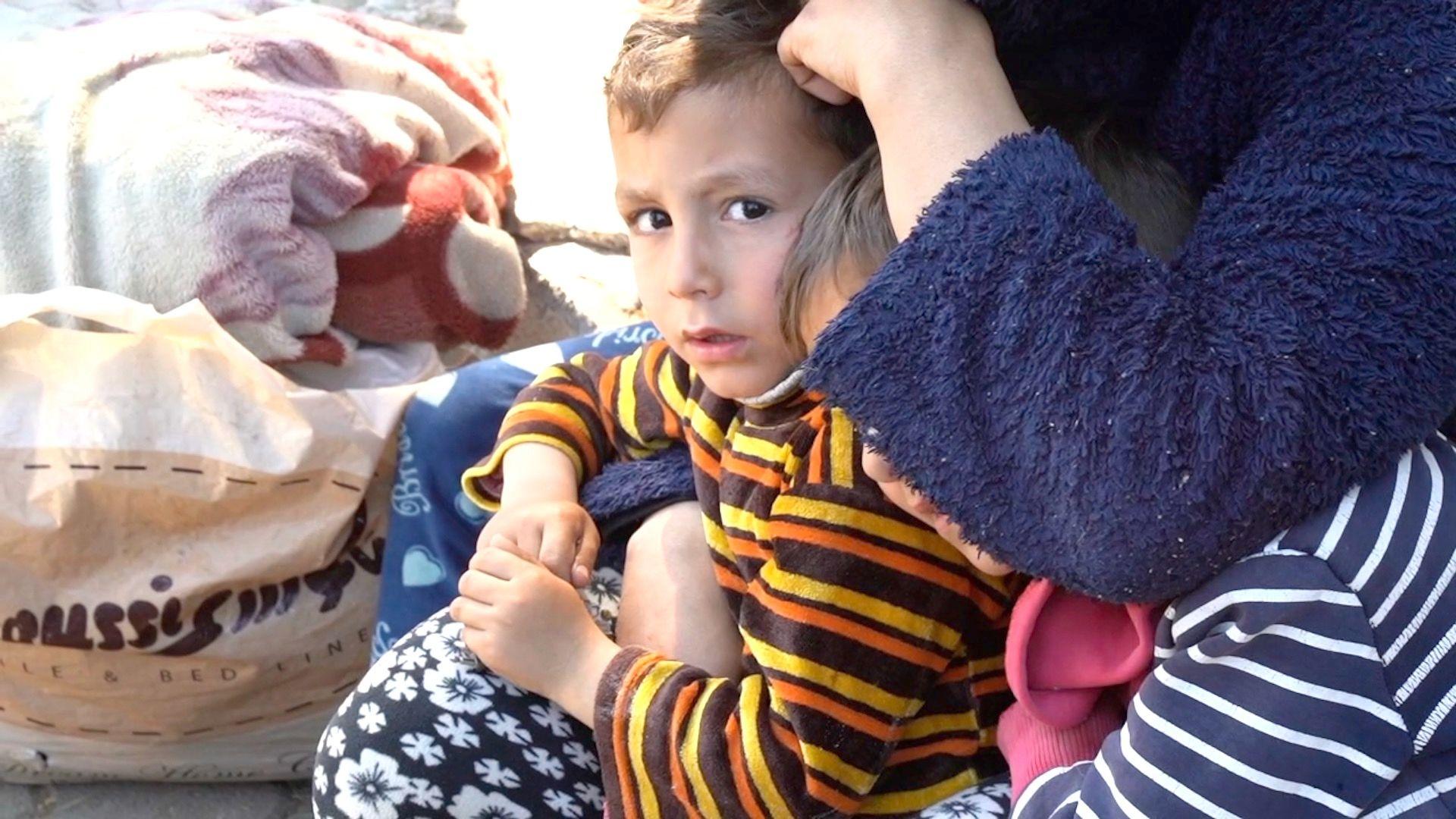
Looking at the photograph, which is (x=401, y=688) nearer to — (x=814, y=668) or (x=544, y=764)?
(x=544, y=764)

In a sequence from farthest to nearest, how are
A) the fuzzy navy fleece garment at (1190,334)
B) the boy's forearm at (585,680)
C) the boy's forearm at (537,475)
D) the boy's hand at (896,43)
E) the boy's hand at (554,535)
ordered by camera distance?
1. the boy's forearm at (537,475)
2. the boy's hand at (554,535)
3. the boy's forearm at (585,680)
4. the boy's hand at (896,43)
5. the fuzzy navy fleece garment at (1190,334)

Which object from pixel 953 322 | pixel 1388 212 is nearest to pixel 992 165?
pixel 953 322

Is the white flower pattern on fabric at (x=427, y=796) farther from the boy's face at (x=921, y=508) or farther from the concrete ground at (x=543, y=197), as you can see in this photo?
the concrete ground at (x=543, y=197)

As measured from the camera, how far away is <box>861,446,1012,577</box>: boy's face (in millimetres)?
951

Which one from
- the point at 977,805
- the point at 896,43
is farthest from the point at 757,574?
the point at 896,43

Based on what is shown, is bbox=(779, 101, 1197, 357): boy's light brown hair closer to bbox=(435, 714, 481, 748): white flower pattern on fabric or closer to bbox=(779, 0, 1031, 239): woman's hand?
bbox=(779, 0, 1031, 239): woman's hand

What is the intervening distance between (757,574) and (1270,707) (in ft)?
1.50

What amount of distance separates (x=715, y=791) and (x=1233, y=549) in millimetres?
468

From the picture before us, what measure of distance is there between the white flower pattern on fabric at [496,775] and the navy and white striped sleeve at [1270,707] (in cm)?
58

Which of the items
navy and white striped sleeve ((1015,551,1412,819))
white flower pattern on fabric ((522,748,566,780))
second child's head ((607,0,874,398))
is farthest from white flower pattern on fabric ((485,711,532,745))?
navy and white striped sleeve ((1015,551,1412,819))

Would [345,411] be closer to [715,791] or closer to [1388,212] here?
[715,791]

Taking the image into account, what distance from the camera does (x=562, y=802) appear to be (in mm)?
1273

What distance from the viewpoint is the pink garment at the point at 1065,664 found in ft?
3.26

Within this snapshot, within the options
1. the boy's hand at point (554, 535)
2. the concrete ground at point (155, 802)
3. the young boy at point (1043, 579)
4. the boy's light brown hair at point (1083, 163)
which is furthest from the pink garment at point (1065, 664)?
the concrete ground at point (155, 802)
